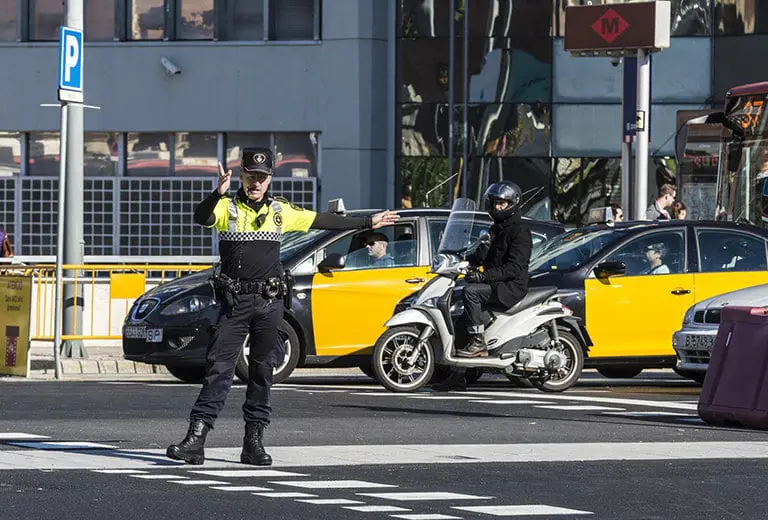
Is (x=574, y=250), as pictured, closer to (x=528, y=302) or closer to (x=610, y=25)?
(x=528, y=302)

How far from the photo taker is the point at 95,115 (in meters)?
37.0

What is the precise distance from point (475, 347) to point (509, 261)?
0.81m

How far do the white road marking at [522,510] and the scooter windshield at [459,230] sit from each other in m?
7.58

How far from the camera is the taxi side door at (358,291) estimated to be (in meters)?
17.7

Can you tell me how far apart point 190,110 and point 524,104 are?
6.43 meters

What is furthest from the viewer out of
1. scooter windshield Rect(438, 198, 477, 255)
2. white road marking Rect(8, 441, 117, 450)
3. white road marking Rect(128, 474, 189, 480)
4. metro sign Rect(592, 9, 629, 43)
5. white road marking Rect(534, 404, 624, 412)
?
metro sign Rect(592, 9, 629, 43)

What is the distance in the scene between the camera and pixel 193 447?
35.7 ft

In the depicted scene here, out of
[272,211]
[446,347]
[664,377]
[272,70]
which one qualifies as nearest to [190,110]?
[272,70]

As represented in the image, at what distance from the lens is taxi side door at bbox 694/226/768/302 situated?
18.1 metres

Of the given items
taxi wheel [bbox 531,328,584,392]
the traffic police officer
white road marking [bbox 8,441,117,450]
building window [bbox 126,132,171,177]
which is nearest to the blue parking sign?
taxi wheel [bbox 531,328,584,392]

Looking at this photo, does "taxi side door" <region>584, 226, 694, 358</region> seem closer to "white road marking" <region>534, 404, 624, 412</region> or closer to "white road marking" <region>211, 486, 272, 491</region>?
"white road marking" <region>534, 404, 624, 412</region>

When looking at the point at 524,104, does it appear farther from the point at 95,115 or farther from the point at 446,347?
the point at 446,347

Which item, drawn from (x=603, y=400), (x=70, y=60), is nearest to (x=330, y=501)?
(x=603, y=400)

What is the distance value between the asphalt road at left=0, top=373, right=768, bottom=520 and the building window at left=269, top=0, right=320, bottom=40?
806 inches
